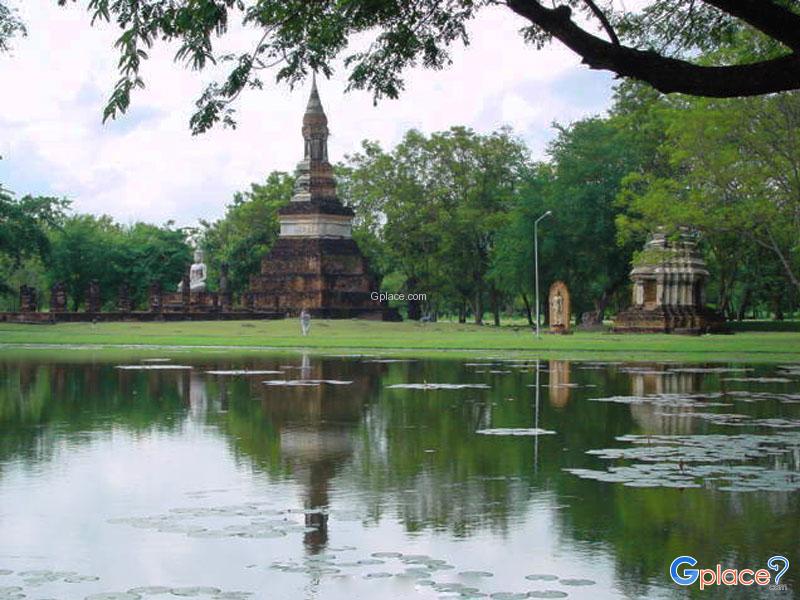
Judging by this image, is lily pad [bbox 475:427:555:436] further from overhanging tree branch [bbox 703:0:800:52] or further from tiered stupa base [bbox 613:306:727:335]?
tiered stupa base [bbox 613:306:727:335]

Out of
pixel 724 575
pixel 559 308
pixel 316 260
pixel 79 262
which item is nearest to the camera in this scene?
pixel 724 575

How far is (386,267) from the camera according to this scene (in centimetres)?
9044

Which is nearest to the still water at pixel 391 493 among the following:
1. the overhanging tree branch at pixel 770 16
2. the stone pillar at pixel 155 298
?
the overhanging tree branch at pixel 770 16

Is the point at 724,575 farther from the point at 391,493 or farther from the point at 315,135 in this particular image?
the point at 315,135

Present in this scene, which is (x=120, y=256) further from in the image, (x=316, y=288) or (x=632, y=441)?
(x=632, y=441)

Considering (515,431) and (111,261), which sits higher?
(111,261)

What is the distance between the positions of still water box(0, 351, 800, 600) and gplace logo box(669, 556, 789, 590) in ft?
0.32

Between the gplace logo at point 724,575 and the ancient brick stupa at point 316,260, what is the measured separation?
63737 mm

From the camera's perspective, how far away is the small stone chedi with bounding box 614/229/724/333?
61.2 metres

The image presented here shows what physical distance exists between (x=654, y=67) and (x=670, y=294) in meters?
52.6

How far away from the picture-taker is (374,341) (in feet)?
161

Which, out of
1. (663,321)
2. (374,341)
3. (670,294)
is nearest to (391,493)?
(374,341)

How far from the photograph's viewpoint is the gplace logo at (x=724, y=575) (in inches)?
300

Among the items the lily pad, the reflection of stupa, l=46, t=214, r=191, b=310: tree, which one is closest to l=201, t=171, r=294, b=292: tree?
l=46, t=214, r=191, b=310: tree
